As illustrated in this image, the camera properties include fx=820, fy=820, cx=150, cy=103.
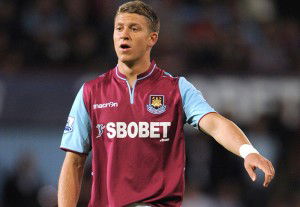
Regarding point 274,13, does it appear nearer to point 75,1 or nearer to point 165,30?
point 165,30

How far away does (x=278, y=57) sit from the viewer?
41.8ft

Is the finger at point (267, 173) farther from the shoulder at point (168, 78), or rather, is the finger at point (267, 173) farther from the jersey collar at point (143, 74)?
the jersey collar at point (143, 74)

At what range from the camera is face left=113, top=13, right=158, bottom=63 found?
5.25m

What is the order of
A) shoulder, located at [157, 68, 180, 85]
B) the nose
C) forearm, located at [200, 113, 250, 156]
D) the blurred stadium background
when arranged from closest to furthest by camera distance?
forearm, located at [200, 113, 250, 156] < the nose < shoulder, located at [157, 68, 180, 85] < the blurred stadium background

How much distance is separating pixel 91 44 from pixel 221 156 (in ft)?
8.99

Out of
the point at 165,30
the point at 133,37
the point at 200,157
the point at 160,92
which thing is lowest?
the point at 200,157

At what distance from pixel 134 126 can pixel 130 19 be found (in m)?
0.70

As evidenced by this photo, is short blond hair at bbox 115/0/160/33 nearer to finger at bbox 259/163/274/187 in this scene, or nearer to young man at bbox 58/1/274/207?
young man at bbox 58/1/274/207

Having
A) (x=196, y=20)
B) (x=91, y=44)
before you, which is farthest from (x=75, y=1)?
(x=196, y=20)

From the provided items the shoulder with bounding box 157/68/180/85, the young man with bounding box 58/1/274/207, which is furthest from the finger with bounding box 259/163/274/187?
the shoulder with bounding box 157/68/180/85

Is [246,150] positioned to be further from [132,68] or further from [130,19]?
[130,19]

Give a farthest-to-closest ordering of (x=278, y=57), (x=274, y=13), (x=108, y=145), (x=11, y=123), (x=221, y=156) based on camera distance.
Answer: (x=274, y=13), (x=278, y=57), (x=11, y=123), (x=221, y=156), (x=108, y=145)

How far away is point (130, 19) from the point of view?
5.29 meters

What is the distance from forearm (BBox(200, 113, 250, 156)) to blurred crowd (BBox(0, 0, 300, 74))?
676 centimetres
